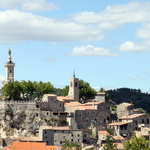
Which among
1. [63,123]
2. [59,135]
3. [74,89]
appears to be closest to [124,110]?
[74,89]

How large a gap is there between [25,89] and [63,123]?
54.4ft

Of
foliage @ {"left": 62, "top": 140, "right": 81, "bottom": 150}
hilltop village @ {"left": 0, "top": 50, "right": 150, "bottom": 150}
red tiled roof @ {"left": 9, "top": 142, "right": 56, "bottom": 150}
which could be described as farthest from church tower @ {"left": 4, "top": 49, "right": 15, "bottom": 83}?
red tiled roof @ {"left": 9, "top": 142, "right": 56, "bottom": 150}

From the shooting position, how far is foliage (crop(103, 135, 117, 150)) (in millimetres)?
113812

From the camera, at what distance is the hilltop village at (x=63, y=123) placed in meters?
120

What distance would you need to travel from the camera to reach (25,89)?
137 metres

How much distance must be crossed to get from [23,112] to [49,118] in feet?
19.7

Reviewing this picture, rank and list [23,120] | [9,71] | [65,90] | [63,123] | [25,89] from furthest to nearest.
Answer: [65,90], [9,71], [25,89], [63,123], [23,120]

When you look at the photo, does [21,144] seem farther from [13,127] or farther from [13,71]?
[13,71]

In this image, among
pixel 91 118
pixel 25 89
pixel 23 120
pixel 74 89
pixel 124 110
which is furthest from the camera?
pixel 74 89

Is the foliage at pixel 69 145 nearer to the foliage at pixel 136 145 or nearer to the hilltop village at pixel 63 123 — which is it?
the hilltop village at pixel 63 123

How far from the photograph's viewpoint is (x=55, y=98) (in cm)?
12912

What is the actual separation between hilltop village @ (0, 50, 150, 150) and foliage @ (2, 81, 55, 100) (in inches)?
278

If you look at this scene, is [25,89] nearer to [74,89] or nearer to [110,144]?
[74,89]

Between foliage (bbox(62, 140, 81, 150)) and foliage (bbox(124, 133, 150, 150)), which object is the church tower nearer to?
foliage (bbox(62, 140, 81, 150))
